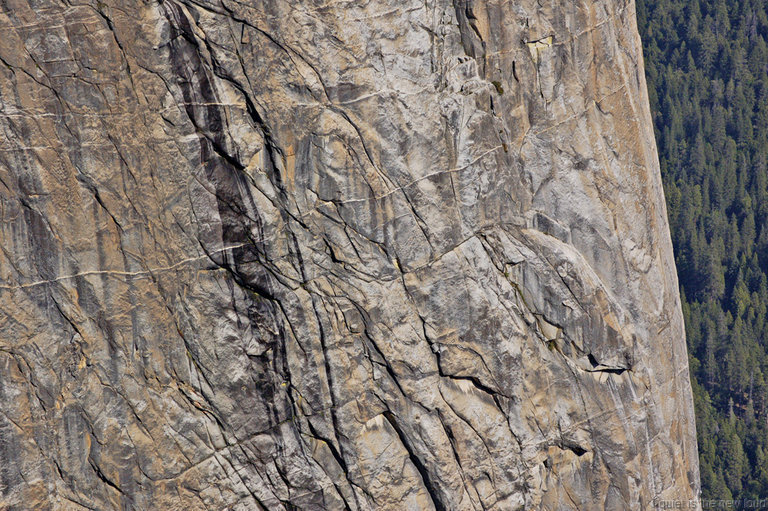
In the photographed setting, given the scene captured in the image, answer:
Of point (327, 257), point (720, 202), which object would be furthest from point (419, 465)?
point (720, 202)

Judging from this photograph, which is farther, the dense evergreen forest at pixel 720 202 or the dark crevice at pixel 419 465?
the dense evergreen forest at pixel 720 202

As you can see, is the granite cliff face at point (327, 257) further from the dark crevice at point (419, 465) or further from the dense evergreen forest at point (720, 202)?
the dense evergreen forest at point (720, 202)

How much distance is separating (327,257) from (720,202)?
73.0m

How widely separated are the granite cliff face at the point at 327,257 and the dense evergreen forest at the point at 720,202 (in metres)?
41.7

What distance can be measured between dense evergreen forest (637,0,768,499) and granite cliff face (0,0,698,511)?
41.7m

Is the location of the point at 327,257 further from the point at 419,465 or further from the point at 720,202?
the point at 720,202

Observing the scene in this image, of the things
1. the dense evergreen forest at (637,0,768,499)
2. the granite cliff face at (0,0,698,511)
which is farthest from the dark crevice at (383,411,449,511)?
the dense evergreen forest at (637,0,768,499)

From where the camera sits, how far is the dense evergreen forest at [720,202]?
5744 centimetres

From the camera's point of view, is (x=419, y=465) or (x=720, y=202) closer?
(x=419, y=465)

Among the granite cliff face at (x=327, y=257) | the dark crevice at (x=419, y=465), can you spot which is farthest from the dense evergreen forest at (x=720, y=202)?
the dark crevice at (x=419, y=465)

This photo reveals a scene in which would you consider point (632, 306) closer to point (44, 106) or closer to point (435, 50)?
point (435, 50)

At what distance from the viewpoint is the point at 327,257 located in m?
16.2

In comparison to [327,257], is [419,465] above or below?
below

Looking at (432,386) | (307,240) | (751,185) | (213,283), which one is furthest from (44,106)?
(751,185)
